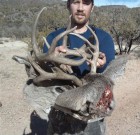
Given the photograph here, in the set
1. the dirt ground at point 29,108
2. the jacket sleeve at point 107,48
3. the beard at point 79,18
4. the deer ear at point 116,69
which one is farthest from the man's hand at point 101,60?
the dirt ground at point 29,108

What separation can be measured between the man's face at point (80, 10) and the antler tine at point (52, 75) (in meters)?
0.89

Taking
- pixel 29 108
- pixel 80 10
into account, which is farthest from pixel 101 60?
pixel 29 108

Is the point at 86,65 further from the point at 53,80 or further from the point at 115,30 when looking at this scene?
the point at 115,30

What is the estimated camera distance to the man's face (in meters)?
4.91

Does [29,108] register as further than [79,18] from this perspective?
Yes

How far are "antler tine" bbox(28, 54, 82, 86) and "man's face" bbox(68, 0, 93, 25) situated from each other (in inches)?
35.1

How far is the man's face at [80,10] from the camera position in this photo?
193 inches

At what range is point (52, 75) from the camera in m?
4.28

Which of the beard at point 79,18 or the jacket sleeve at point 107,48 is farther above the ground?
the beard at point 79,18

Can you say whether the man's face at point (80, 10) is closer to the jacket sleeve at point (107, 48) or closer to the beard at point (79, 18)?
the beard at point (79, 18)

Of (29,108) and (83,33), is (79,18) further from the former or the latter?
(29,108)

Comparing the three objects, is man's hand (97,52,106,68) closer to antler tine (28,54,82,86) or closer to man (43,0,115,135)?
man (43,0,115,135)

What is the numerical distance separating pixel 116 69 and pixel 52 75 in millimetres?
655

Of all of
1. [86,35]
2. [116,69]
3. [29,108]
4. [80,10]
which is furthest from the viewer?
[29,108]
